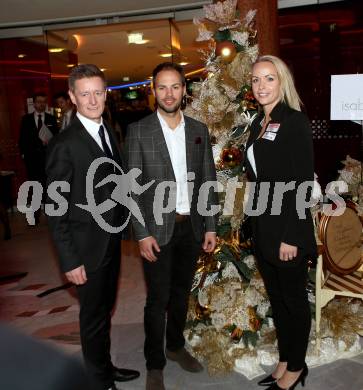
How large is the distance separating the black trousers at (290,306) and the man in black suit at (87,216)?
79 centimetres

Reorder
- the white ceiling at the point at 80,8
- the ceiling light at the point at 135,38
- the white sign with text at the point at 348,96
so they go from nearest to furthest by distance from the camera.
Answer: the white sign with text at the point at 348,96 → the white ceiling at the point at 80,8 → the ceiling light at the point at 135,38

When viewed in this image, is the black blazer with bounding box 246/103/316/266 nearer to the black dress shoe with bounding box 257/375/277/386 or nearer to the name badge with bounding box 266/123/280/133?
the name badge with bounding box 266/123/280/133

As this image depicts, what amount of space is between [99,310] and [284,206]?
3.35 ft

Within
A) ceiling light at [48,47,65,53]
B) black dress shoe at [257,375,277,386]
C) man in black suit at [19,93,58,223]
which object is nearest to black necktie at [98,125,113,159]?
black dress shoe at [257,375,277,386]

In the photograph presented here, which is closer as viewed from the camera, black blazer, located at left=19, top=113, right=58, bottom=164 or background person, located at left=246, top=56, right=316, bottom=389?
background person, located at left=246, top=56, right=316, bottom=389

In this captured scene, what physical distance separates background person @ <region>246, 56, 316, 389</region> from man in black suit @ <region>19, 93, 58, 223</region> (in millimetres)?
5156

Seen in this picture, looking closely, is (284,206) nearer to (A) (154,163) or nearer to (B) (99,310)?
(A) (154,163)

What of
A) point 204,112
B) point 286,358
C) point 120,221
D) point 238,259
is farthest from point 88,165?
point 286,358

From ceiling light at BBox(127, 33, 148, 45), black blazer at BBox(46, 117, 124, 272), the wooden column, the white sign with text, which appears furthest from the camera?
ceiling light at BBox(127, 33, 148, 45)

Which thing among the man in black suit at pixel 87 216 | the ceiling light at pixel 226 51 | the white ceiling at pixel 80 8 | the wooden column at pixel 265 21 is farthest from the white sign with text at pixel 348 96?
the white ceiling at pixel 80 8

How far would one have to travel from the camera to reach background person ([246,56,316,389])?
2.21m

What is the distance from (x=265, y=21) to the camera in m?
3.11

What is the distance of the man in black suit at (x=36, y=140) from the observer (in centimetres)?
701

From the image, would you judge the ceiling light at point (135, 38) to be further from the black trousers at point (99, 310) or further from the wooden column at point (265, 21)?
the black trousers at point (99, 310)
